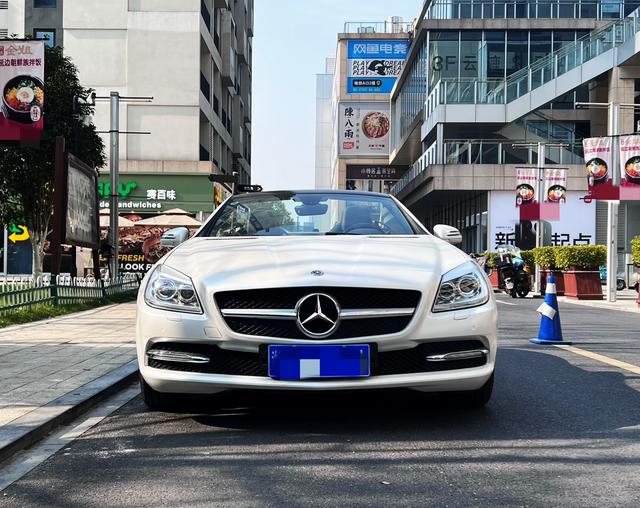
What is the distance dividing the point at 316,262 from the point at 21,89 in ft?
32.3

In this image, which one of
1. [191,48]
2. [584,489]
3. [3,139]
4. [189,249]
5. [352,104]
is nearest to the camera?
[584,489]

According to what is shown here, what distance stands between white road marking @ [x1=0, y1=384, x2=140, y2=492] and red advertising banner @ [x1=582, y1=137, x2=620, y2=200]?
1611cm

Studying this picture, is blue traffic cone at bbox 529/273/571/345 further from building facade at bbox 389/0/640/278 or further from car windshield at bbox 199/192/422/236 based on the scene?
building facade at bbox 389/0/640/278

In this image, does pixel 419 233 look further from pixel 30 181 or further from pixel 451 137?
pixel 451 137

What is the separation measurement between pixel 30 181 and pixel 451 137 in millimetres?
22463

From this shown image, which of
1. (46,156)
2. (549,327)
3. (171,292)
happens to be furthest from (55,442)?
(46,156)

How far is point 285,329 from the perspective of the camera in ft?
12.9

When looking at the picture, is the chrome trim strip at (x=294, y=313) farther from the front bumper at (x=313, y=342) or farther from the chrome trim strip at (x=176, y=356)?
the chrome trim strip at (x=176, y=356)

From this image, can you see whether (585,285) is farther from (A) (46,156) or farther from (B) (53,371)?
(B) (53,371)

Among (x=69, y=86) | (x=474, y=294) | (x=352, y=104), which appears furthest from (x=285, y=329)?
(x=352, y=104)

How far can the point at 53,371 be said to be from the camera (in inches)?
241

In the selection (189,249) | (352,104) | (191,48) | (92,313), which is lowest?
(92,313)

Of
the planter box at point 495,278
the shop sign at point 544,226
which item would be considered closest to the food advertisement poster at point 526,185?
the planter box at point 495,278

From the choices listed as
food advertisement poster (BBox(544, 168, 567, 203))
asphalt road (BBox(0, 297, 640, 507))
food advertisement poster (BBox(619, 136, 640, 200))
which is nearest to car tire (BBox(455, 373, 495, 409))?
asphalt road (BBox(0, 297, 640, 507))
